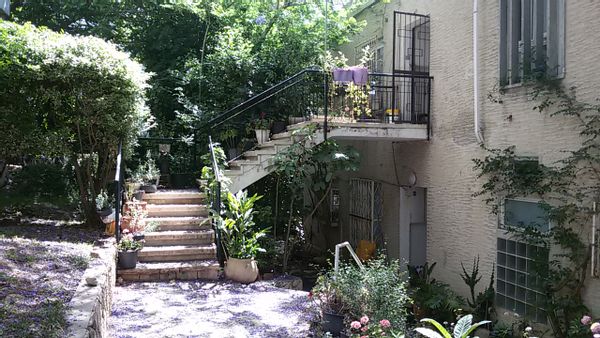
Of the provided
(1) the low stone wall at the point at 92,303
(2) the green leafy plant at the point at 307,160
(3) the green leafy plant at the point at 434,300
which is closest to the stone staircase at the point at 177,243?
(1) the low stone wall at the point at 92,303

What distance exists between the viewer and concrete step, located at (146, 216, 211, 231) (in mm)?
8141

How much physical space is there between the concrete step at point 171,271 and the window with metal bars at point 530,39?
16.6ft

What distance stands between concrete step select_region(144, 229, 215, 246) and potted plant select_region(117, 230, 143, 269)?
0.58m

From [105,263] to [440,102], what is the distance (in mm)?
6004

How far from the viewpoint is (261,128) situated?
34.0 feet

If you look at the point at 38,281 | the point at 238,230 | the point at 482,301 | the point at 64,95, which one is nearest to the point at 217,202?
the point at 238,230

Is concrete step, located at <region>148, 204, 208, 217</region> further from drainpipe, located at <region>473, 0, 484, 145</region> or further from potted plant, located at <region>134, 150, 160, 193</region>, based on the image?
drainpipe, located at <region>473, 0, 484, 145</region>

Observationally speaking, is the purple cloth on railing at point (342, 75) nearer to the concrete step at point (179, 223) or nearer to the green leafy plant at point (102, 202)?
the concrete step at point (179, 223)

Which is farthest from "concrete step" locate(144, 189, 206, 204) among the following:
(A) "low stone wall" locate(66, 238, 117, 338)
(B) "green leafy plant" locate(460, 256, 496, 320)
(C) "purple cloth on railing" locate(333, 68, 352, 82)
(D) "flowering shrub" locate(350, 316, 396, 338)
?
(D) "flowering shrub" locate(350, 316, 396, 338)

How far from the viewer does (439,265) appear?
8.57 m

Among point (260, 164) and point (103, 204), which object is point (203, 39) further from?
point (103, 204)

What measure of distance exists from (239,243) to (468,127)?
158 inches

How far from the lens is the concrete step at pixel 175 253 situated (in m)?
7.36

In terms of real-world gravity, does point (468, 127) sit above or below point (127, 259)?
above
